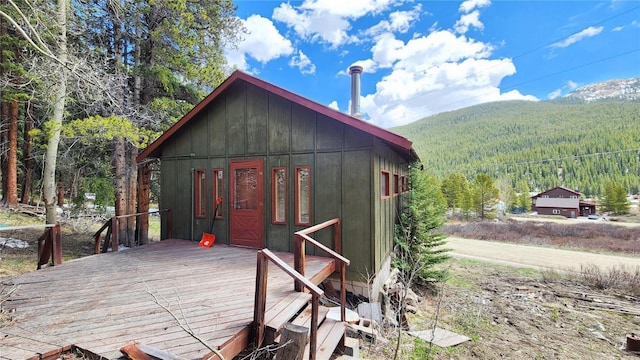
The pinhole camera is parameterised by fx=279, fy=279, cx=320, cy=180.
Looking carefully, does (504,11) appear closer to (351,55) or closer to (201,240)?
(351,55)

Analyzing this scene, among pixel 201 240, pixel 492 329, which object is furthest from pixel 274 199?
pixel 492 329

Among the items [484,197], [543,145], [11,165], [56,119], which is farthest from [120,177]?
[543,145]

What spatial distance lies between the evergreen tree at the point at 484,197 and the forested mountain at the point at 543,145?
17.1m

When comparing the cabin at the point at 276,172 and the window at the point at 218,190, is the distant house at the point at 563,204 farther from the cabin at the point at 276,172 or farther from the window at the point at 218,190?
the window at the point at 218,190

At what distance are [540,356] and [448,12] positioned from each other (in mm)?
61048

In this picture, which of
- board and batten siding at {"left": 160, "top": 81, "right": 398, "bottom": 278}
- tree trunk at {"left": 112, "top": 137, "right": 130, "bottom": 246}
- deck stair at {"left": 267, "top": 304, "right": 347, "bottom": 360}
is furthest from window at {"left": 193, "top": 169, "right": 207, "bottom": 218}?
deck stair at {"left": 267, "top": 304, "right": 347, "bottom": 360}

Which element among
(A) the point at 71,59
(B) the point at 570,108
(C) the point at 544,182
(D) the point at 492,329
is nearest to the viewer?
(D) the point at 492,329

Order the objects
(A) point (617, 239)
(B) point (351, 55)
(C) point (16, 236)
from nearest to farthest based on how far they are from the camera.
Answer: (C) point (16, 236) → (A) point (617, 239) → (B) point (351, 55)

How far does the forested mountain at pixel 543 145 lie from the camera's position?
229 ft

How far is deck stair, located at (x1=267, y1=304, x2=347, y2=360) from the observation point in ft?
10.1

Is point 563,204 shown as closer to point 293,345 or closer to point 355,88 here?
point 355,88

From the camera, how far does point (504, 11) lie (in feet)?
119

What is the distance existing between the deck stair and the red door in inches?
133

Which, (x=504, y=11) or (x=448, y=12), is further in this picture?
(x=448, y=12)
